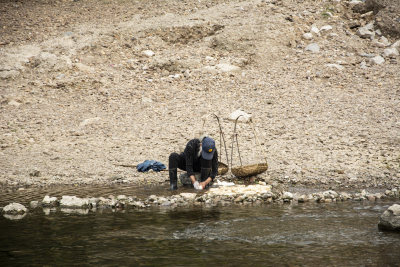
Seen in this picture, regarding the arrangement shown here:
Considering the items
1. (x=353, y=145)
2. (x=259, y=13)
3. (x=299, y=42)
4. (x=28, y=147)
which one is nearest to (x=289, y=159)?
(x=353, y=145)

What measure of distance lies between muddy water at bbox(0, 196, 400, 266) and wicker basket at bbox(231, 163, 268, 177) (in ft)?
5.59

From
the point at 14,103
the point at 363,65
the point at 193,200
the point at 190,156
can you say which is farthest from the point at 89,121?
the point at 363,65

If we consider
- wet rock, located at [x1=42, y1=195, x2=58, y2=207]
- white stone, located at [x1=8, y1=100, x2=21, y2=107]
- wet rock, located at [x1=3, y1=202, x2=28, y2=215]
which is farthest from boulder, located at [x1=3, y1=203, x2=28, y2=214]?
white stone, located at [x1=8, y1=100, x2=21, y2=107]

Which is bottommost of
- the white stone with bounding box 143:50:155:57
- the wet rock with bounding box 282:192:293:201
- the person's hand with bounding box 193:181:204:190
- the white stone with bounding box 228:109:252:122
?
the wet rock with bounding box 282:192:293:201

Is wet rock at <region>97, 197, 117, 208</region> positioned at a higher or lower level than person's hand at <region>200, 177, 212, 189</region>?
lower

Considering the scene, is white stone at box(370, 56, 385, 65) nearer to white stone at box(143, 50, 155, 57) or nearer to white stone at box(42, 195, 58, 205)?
white stone at box(143, 50, 155, 57)

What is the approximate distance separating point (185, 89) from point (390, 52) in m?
7.65

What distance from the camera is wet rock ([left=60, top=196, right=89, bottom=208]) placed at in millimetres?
7827

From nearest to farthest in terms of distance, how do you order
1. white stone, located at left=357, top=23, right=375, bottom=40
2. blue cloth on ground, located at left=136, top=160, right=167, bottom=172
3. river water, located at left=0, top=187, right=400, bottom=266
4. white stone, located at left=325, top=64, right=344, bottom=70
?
river water, located at left=0, top=187, right=400, bottom=266 < blue cloth on ground, located at left=136, top=160, right=167, bottom=172 < white stone, located at left=325, top=64, right=344, bottom=70 < white stone, located at left=357, top=23, right=375, bottom=40

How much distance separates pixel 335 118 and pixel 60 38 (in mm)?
11284

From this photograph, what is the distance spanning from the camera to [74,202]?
25.8 ft

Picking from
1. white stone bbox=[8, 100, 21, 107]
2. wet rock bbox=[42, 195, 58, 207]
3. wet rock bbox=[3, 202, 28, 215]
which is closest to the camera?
wet rock bbox=[3, 202, 28, 215]

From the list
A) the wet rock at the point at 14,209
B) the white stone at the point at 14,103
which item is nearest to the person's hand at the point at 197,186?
the wet rock at the point at 14,209

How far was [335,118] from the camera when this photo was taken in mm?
12852
